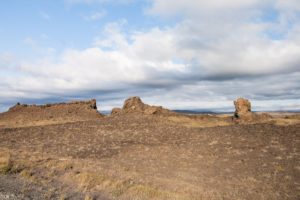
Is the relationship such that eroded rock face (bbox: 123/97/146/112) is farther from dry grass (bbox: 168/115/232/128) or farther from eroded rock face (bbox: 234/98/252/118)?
eroded rock face (bbox: 234/98/252/118)

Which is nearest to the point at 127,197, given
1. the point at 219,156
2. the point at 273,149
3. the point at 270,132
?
the point at 219,156

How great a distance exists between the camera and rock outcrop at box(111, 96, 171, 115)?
37.8 metres

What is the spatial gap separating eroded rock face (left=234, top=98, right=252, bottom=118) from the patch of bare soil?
8.38 metres

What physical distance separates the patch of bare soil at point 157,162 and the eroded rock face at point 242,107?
27.5ft

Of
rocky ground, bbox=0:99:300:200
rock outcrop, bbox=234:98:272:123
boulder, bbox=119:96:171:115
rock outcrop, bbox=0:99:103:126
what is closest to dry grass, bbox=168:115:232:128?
rock outcrop, bbox=234:98:272:123

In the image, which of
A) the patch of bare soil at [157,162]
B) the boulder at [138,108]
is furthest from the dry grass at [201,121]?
the patch of bare soil at [157,162]

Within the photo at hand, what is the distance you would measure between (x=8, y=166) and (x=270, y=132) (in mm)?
14047

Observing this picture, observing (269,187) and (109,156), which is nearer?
(269,187)

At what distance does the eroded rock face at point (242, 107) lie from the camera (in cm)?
3438

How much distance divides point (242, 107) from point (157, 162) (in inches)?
646

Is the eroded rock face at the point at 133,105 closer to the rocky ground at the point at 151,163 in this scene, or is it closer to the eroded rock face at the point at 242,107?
the eroded rock face at the point at 242,107

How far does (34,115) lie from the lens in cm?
4128

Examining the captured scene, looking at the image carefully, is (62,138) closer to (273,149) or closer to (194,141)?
(194,141)

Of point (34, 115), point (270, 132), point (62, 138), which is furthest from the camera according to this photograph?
point (34, 115)
